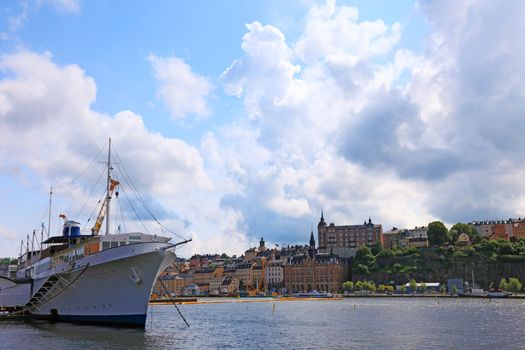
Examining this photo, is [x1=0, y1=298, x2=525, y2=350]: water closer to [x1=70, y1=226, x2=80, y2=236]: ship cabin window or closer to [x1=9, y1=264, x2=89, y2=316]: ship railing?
[x1=9, y1=264, x2=89, y2=316]: ship railing

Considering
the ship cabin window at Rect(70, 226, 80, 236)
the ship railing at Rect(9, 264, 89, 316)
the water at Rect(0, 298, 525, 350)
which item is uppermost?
the ship cabin window at Rect(70, 226, 80, 236)

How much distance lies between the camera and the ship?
49.9 meters

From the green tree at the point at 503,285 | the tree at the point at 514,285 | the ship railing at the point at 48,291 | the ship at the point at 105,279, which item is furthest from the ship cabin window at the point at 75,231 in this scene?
the green tree at the point at 503,285

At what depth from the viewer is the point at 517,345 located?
152 ft

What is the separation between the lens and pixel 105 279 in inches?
2024

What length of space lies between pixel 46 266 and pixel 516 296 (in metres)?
151

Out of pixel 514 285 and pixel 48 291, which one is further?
pixel 514 285

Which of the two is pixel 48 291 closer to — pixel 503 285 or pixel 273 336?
pixel 273 336

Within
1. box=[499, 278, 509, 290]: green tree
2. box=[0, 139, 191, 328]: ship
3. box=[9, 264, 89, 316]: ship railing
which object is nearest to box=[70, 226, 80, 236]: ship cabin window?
box=[0, 139, 191, 328]: ship

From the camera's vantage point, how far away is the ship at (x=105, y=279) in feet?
164

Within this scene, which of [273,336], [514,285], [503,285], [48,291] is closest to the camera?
[273,336]

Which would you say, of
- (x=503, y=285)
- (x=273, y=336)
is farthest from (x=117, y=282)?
(x=503, y=285)

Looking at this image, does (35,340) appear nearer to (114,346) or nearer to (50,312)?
(114,346)

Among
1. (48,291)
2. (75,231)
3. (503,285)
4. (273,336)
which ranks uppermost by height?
(75,231)
